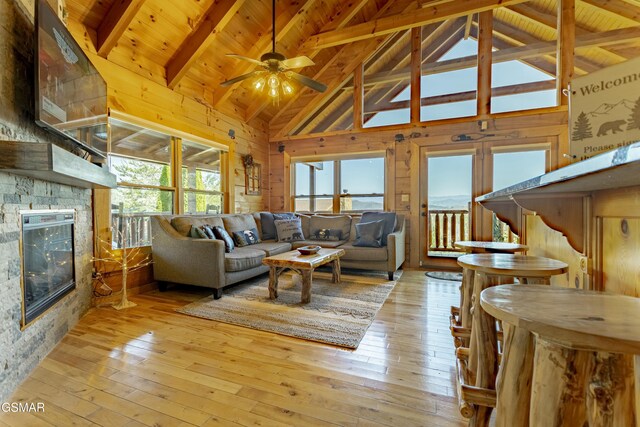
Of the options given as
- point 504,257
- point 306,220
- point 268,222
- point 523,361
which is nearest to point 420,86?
point 306,220

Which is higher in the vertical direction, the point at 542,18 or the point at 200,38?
the point at 542,18

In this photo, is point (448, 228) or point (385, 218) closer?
point (385, 218)

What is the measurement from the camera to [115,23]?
9.32 feet

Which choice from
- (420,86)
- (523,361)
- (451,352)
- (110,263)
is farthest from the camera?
(420,86)

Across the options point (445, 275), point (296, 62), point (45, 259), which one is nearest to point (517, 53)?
point (445, 275)

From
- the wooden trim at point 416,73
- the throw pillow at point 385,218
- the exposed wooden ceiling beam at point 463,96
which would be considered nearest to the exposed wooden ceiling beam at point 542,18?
the exposed wooden ceiling beam at point 463,96

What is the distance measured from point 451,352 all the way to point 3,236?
271 centimetres

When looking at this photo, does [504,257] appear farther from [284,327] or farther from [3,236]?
[3,236]

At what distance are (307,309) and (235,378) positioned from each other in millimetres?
1136

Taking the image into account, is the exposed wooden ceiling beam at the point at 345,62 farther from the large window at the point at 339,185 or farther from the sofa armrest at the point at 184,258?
the sofa armrest at the point at 184,258

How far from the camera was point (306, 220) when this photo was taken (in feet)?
16.7

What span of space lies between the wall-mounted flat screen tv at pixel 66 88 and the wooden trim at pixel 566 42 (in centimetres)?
538

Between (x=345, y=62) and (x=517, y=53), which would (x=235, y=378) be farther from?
(x=517, y=53)

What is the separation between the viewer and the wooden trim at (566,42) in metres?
3.92
